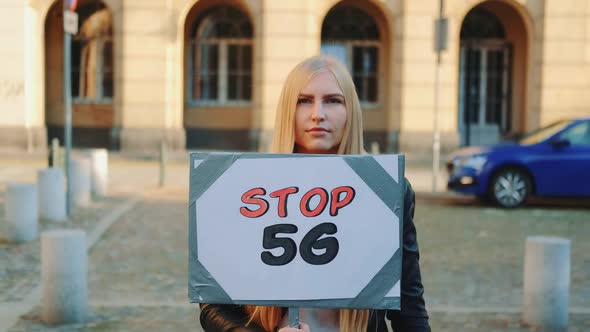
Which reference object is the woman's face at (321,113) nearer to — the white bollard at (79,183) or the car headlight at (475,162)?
the white bollard at (79,183)

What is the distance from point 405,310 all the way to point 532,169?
1120 centimetres

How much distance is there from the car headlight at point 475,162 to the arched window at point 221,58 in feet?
37.4

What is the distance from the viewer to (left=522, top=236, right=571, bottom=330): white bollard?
605cm

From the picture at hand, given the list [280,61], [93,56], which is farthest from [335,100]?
[93,56]

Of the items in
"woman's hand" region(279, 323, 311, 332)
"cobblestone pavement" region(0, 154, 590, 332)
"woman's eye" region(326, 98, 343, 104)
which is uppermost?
"woman's eye" region(326, 98, 343, 104)

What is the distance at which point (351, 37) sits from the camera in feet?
76.9

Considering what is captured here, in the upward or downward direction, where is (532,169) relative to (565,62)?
downward

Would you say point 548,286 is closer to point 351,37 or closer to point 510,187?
point 510,187

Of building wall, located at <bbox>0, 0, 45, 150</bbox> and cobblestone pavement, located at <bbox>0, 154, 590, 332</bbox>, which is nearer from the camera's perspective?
cobblestone pavement, located at <bbox>0, 154, 590, 332</bbox>

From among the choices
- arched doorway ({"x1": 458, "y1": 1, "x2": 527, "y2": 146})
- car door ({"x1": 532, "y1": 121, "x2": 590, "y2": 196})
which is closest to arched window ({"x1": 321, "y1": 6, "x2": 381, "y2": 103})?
arched doorway ({"x1": 458, "y1": 1, "x2": 527, "y2": 146})

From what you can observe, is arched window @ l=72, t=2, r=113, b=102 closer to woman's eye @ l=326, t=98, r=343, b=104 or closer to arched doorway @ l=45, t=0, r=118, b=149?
arched doorway @ l=45, t=0, r=118, b=149

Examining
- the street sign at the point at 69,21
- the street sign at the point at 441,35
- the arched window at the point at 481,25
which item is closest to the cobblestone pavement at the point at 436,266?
the street sign at the point at 69,21

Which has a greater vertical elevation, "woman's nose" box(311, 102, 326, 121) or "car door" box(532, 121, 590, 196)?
"woman's nose" box(311, 102, 326, 121)

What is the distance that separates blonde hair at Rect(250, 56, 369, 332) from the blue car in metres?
11.2
